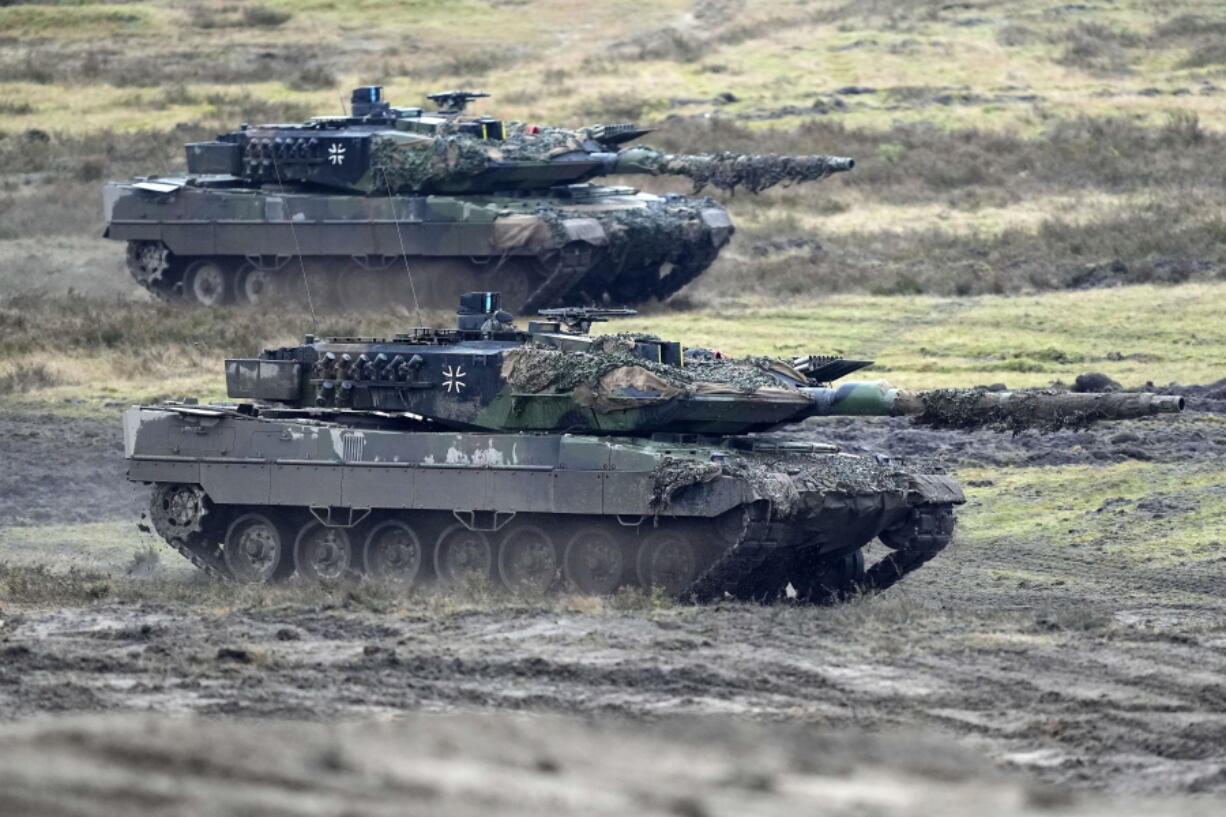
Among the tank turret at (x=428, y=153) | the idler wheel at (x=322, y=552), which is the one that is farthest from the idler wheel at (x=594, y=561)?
the tank turret at (x=428, y=153)

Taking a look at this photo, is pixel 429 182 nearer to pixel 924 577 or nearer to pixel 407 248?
pixel 407 248

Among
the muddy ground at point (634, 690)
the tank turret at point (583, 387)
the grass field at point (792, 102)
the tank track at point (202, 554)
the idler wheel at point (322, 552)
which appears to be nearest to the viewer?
the muddy ground at point (634, 690)

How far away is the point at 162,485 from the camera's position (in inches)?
793

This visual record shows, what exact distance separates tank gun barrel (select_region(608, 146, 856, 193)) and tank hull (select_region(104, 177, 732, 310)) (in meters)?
0.85

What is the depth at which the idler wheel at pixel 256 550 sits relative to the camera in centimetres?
1988

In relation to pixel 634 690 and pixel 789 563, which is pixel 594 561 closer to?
pixel 789 563

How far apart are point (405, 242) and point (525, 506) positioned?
14586 millimetres

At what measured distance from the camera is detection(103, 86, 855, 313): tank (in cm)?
3198

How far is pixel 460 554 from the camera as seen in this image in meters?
19.2

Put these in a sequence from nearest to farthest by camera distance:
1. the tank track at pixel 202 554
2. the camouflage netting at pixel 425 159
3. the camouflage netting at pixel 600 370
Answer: the camouflage netting at pixel 600 370 → the tank track at pixel 202 554 → the camouflage netting at pixel 425 159

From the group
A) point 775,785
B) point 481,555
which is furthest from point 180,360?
point 775,785

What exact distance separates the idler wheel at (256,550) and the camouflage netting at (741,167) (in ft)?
37.7

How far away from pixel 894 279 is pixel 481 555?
18.2 metres

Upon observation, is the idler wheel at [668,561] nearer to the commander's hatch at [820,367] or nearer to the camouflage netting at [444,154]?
the commander's hatch at [820,367]
